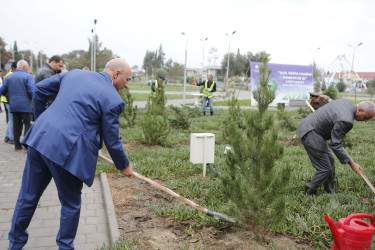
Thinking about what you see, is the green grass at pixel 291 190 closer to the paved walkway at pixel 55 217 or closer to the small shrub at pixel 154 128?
the small shrub at pixel 154 128

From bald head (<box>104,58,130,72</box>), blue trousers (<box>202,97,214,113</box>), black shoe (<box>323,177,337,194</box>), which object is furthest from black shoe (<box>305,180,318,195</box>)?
blue trousers (<box>202,97,214,113</box>)

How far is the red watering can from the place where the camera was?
8.05ft

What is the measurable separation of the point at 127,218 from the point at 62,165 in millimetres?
1574

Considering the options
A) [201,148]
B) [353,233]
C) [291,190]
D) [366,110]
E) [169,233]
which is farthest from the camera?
[201,148]

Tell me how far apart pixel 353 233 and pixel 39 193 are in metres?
2.74

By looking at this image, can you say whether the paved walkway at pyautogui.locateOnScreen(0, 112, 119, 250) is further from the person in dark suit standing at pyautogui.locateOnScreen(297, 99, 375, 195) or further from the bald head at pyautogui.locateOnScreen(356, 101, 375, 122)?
the bald head at pyautogui.locateOnScreen(356, 101, 375, 122)

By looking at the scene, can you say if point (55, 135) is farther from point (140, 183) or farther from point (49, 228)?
point (140, 183)

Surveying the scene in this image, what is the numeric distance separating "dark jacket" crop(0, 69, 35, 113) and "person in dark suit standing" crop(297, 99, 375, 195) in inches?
224

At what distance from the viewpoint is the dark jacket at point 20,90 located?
689 cm

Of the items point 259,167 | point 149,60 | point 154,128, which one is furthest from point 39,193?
point 149,60

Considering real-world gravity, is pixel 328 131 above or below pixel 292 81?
below

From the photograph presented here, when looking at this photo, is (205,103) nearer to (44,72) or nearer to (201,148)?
(44,72)

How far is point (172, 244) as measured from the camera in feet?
10.7

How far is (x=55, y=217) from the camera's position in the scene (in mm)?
3971
